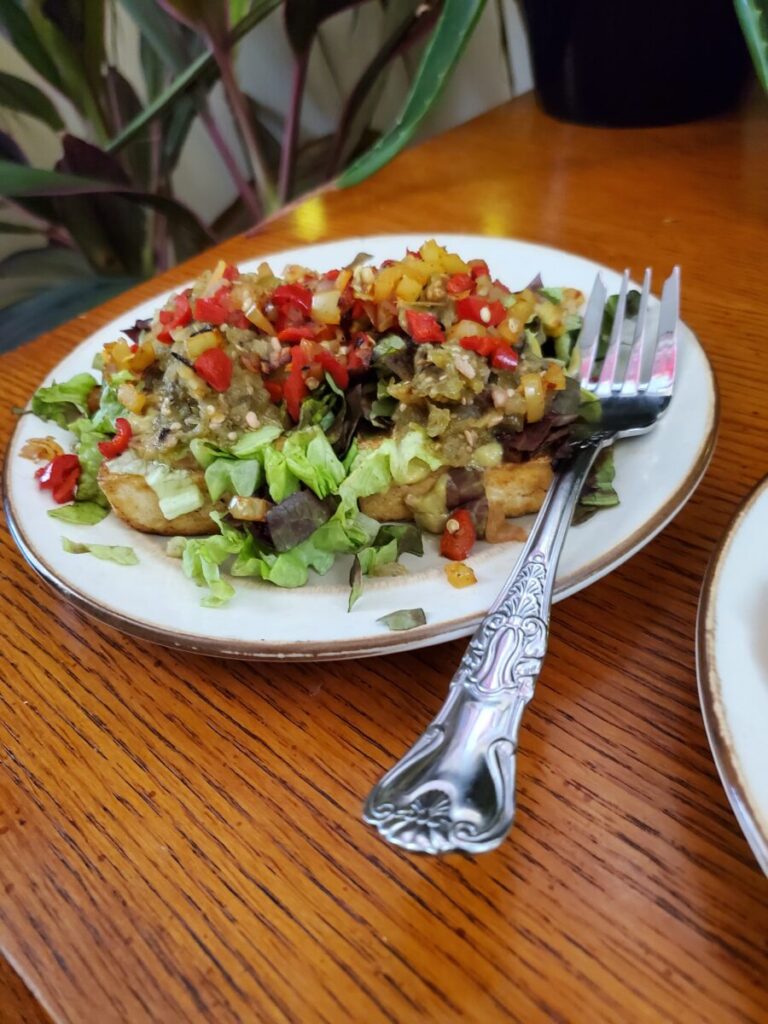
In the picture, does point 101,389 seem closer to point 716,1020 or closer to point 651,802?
point 651,802

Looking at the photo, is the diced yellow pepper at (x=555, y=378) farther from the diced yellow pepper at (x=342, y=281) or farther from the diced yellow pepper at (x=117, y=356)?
the diced yellow pepper at (x=117, y=356)

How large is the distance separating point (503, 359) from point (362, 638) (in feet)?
1.59

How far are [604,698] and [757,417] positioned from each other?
646 mm

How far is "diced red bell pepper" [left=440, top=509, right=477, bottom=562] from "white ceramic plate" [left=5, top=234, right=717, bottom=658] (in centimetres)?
2

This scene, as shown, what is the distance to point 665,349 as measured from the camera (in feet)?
4.01

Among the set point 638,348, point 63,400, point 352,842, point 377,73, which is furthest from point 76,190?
point 352,842

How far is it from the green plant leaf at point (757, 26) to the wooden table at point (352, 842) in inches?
36.0

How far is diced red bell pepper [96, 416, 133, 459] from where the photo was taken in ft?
4.02

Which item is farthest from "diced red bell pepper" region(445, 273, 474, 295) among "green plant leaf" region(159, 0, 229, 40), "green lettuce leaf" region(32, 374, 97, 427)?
"green plant leaf" region(159, 0, 229, 40)

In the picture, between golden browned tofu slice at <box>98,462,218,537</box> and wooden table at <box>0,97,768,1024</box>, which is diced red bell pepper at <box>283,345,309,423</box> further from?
wooden table at <box>0,97,768,1024</box>

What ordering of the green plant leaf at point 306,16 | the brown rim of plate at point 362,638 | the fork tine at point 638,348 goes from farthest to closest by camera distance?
the green plant leaf at point 306,16 → the fork tine at point 638,348 → the brown rim of plate at point 362,638

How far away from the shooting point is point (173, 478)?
1154 millimetres

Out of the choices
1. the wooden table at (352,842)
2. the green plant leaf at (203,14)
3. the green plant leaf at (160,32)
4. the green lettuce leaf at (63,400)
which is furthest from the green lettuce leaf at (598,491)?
the green plant leaf at (160,32)

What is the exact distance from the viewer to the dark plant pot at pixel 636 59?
2.17 meters
